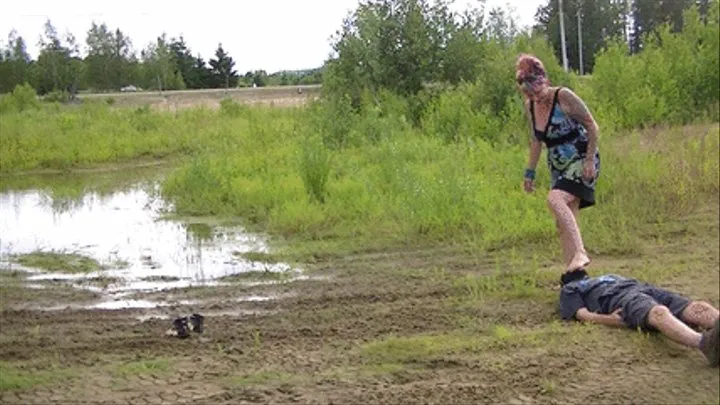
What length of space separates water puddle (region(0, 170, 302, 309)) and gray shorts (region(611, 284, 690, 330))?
8.58 ft

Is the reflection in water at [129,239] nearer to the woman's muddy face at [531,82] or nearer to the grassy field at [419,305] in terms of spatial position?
the grassy field at [419,305]

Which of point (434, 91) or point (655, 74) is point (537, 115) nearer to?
point (655, 74)

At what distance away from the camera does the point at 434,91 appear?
1468cm

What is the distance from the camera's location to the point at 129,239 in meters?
7.51

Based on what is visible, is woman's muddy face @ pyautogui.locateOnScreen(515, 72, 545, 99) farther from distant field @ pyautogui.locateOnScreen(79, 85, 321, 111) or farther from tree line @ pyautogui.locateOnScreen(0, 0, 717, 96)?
distant field @ pyautogui.locateOnScreen(79, 85, 321, 111)

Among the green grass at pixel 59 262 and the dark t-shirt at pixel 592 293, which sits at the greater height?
the dark t-shirt at pixel 592 293

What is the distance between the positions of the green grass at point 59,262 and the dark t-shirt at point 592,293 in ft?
12.3

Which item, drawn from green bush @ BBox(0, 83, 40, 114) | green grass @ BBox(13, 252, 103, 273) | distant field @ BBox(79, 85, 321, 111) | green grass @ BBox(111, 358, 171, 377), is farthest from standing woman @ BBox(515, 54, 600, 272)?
distant field @ BBox(79, 85, 321, 111)

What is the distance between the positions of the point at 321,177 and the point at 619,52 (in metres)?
5.26

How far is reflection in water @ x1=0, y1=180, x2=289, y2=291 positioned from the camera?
607 cm

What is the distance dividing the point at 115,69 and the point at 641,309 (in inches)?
404

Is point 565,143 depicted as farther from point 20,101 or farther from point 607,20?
point 20,101

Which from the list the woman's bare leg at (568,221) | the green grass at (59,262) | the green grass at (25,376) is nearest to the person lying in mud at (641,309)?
the woman's bare leg at (568,221)

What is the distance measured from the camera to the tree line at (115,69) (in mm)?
8154
